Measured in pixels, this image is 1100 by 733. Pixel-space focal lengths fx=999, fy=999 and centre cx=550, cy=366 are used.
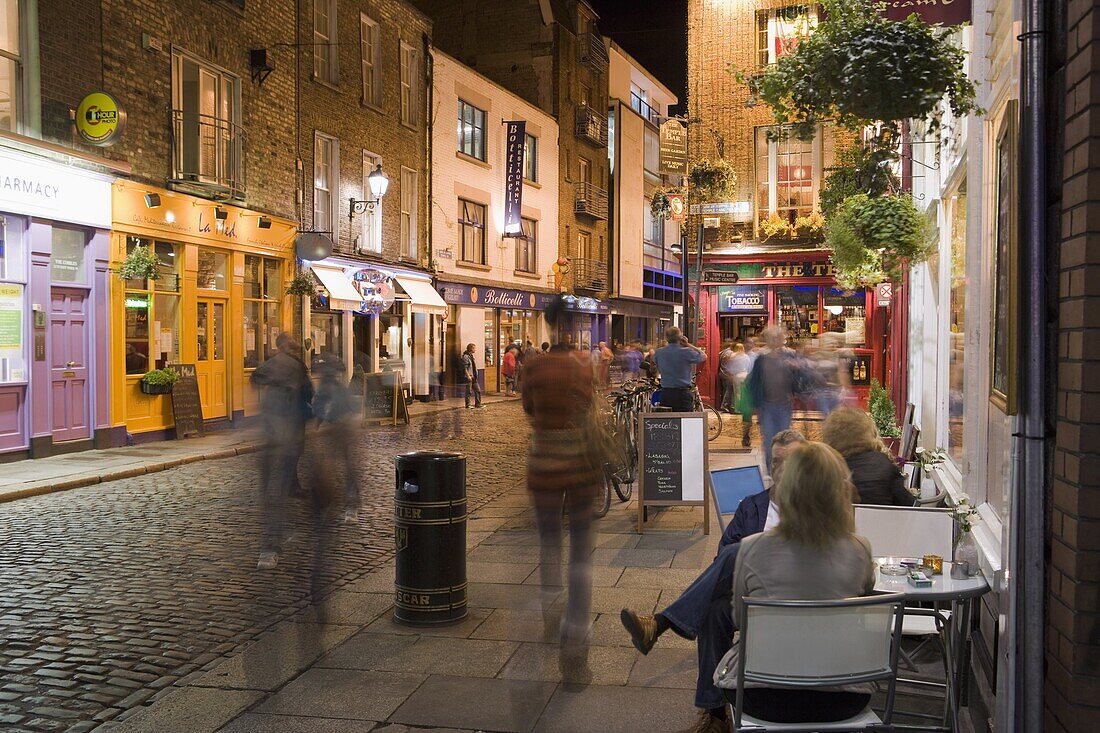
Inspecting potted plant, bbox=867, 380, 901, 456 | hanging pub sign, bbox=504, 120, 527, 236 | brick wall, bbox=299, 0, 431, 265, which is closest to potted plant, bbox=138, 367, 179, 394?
brick wall, bbox=299, 0, 431, 265

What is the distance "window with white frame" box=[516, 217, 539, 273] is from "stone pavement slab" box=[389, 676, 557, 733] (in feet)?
97.8

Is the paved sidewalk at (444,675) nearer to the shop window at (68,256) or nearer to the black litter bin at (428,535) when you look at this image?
the black litter bin at (428,535)

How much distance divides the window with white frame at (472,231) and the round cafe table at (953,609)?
1069 inches

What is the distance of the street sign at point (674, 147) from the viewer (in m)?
24.3

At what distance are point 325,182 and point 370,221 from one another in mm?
2107

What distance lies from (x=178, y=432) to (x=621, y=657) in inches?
557

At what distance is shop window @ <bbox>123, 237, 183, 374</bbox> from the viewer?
17484mm

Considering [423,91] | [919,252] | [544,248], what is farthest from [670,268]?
[919,252]

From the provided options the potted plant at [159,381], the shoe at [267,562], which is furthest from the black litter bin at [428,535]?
the potted plant at [159,381]

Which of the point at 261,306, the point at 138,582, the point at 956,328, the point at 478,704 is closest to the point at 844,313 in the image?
the point at 261,306

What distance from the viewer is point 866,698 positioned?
378cm

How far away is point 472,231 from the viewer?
3191cm

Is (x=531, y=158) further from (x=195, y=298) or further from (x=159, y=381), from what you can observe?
(x=159, y=381)

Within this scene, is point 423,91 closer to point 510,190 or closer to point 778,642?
point 510,190
